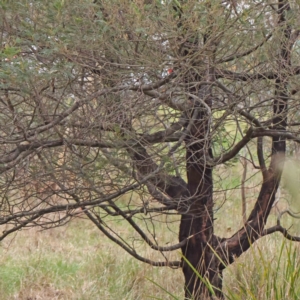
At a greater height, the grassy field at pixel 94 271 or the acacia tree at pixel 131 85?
the acacia tree at pixel 131 85

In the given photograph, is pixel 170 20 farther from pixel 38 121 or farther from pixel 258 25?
pixel 38 121

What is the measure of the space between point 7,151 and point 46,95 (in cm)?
55

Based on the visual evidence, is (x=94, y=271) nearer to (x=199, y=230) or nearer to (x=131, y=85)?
(x=199, y=230)

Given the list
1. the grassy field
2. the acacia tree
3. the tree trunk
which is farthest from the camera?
the grassy field

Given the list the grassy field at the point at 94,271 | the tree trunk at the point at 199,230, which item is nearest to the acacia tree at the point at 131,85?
the tree trunk at the point at 199,230

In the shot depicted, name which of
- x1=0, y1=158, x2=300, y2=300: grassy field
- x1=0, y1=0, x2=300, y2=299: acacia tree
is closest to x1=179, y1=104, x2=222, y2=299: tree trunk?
x1=0, y1=0, x2=300, y2=299: acacia tree

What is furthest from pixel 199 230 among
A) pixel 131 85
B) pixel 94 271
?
pixel 94 271

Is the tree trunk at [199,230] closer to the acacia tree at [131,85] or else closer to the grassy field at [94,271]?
the acacia tree at [131,85]

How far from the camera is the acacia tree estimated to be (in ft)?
9.27

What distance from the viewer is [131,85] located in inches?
125

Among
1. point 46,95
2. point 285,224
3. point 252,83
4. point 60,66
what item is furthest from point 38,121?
point 285,224

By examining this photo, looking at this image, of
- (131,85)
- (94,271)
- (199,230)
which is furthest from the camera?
(94,271)

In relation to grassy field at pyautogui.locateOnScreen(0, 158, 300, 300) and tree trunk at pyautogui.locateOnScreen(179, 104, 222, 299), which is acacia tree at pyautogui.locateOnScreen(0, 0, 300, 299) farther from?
grassy field at pyautogui.locateOnScreen(0, 158, 300, 300)

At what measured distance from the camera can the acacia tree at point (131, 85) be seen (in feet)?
9.27
